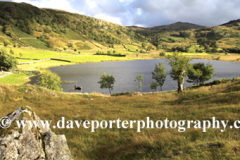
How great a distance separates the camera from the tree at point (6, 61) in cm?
8539

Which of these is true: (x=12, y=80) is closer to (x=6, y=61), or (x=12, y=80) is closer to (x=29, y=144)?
(x=6, y=61)

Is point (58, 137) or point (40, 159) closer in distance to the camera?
point (40, 159)

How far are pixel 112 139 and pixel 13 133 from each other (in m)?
4.93

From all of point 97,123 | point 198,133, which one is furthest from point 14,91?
point 198,133

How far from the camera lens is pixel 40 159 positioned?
4957 millimetres

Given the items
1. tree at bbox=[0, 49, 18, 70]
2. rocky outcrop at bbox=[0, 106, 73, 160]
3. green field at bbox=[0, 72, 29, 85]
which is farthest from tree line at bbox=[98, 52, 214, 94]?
tree at bbox=[0, 49, 18, 70]

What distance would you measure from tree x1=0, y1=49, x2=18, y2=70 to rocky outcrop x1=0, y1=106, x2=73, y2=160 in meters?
105

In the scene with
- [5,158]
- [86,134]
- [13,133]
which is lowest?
[86,134]

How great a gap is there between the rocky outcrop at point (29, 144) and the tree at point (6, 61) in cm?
10504

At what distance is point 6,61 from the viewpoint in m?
87.1

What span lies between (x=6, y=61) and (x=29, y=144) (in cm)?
10734

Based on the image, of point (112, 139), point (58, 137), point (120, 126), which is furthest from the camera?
point (120, 126)

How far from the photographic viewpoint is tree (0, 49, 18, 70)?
85.4 metres

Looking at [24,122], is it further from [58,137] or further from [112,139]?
[112,139]
